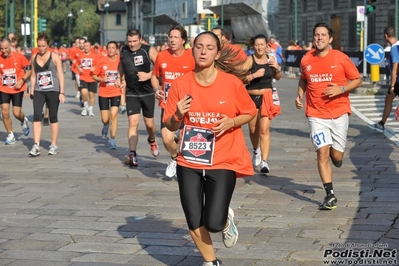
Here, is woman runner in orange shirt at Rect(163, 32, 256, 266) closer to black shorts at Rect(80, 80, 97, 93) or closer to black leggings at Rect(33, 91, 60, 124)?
black leggings at Rect(33, 91, 60, 124)

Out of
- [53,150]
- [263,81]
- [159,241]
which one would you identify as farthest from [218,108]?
[53,150]

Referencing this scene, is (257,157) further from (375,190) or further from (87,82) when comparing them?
(87,82)

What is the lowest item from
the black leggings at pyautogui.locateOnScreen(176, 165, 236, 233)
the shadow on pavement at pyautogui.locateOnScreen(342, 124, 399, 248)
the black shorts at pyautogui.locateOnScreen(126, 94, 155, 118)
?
the shadow on pavement at pyautogui.locateOnScreen(342, 124, 399, 248)

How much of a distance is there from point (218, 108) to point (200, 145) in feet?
0.90

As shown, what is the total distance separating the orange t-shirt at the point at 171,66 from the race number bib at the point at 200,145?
469cm

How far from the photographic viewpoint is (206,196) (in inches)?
243

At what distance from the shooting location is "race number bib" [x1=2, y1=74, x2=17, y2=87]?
50.1 feet

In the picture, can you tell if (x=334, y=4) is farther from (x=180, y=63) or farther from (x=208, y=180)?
(x=208, y=180)

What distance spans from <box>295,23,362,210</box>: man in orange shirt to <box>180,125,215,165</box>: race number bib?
9.90ft

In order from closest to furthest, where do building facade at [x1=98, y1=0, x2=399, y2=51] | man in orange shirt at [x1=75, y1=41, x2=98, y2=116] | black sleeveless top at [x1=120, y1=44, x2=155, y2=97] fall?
black sleeveless top at [x1=120, y1=44, x2=155, y2=97] < man in orange shirt at [x1=75, y1=41, x2=98, y2=116] < building facade at [x1=98, y1=0, x2=399, y2=51]

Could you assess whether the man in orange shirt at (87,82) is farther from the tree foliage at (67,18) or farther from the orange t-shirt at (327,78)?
the tree foliage at (67,18)

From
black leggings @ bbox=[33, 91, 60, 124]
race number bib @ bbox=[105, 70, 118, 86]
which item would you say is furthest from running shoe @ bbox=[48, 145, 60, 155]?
race number bib @ bbox=[105, 70, 118, 86]

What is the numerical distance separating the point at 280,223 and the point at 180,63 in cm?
341

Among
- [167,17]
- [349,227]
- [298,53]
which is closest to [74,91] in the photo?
[298,53]
